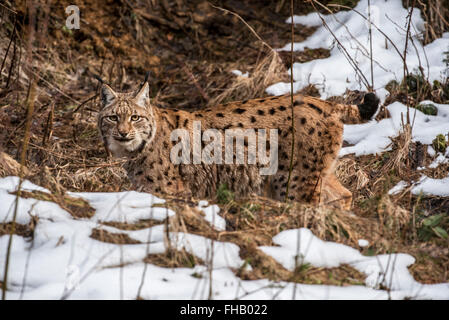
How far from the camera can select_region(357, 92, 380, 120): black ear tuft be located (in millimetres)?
5930

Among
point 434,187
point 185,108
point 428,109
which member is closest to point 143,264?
point 434,187

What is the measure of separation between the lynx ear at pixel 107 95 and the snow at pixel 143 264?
5.42 ft

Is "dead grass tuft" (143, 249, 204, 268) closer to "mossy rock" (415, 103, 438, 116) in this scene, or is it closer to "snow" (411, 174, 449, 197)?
"snow" (411, 174, 449, 197)

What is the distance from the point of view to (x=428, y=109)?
7883mm

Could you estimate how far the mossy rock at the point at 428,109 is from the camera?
7875 millimetres

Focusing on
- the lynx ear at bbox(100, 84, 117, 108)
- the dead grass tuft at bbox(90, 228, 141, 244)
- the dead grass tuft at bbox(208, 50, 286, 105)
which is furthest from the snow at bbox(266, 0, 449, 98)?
the dead grass tuft at bbox(90, 228, 141, 244)

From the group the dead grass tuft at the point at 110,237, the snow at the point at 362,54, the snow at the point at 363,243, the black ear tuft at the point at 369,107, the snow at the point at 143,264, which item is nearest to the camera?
the snow at the point at 143,264

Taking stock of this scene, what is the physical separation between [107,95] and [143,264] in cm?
253

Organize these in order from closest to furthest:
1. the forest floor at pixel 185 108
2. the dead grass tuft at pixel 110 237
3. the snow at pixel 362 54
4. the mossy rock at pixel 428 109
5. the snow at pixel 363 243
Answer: the dead grass tuft at pixel 110 237, the forest floor at pixel 185 108, the snow at pixel 363 243, the mossy rock at pixel 428 109, the snow at pixel 362 54

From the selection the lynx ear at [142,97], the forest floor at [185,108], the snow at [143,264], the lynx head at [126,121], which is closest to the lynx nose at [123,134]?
the lynx head at [126,121]

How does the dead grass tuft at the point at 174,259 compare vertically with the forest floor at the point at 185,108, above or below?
below

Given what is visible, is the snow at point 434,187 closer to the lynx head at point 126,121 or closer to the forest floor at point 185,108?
the forest floor at point 185,108

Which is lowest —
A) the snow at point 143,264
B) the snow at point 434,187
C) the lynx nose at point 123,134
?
the snow at point 143,264
